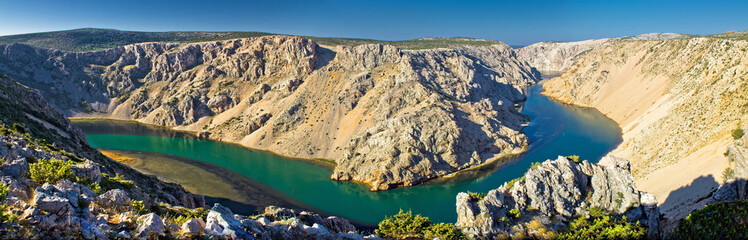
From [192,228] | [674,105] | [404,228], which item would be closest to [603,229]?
[404,228]

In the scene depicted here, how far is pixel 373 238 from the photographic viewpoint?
20938 mm

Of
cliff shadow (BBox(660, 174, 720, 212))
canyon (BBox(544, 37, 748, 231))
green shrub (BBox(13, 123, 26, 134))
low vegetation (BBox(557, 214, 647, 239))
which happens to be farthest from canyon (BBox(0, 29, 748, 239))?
green shrub (BBox(13, 123, 26, 134))

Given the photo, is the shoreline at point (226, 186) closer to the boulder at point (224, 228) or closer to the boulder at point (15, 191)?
the boulder at point (224, 228)

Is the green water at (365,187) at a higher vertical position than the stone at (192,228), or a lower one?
lower

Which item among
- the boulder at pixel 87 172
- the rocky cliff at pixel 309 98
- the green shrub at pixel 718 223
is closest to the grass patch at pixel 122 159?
the rocky cliff at pixel 309 98

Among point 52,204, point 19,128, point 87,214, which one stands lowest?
point 19,128

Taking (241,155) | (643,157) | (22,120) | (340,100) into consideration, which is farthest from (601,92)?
(22,120)

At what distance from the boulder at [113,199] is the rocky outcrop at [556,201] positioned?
20.8 metres

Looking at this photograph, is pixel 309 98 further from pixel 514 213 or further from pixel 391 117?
pixel 514 213

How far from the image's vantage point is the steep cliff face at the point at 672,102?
127ft

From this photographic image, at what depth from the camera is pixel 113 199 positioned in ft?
49.3

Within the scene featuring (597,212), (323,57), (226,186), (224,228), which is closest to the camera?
(224,228)

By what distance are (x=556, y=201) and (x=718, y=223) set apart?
28.8 ft

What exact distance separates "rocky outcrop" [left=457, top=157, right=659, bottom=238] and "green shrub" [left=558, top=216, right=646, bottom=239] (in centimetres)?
102
